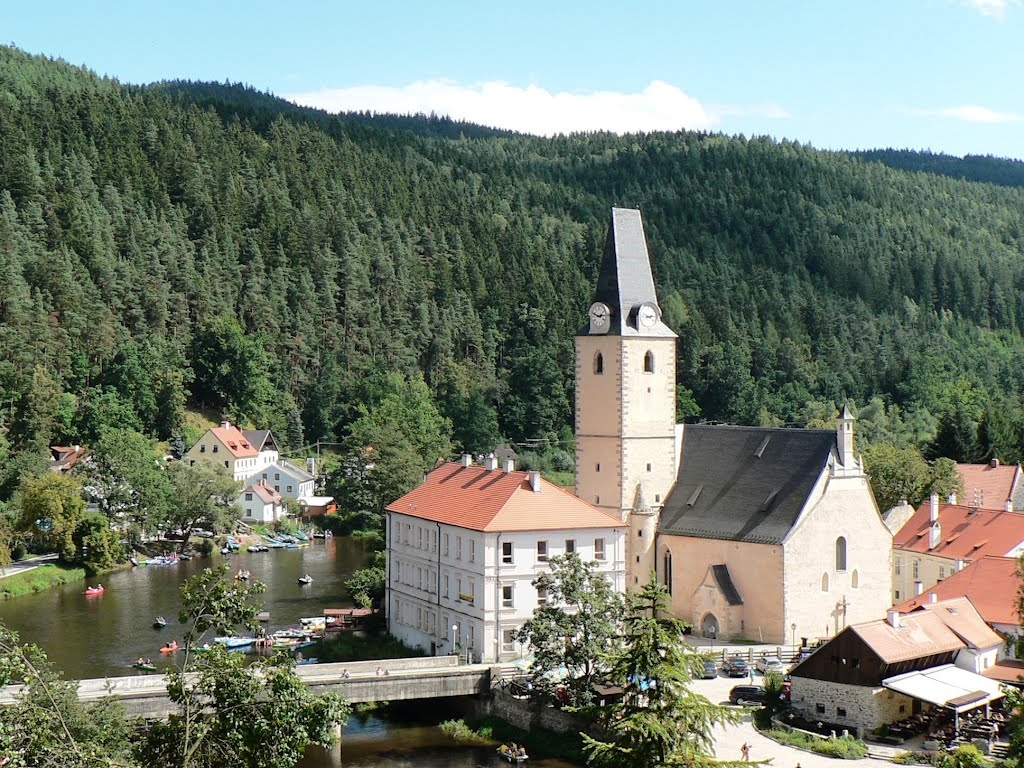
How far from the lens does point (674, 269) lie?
179 meters

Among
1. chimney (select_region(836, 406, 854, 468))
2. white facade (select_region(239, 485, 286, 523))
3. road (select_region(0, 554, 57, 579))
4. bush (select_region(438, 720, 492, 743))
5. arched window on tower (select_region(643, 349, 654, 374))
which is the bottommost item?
bush (select_region(438, 720, 492, 743))

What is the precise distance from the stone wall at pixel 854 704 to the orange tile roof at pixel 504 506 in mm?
10657

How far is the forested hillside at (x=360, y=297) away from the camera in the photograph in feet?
362

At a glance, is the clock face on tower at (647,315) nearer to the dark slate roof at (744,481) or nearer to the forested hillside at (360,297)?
the dark slate roof at (744,481)

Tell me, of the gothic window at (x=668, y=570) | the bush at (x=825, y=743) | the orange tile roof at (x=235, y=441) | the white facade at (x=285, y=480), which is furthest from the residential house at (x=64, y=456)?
the bush at (x=825, y=743)

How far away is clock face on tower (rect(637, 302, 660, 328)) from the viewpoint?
2261 inches

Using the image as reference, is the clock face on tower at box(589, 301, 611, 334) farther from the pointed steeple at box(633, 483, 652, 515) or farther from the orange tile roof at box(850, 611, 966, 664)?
the orange tile roof at box(850, 611, 966, 664)

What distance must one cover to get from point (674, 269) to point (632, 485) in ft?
409

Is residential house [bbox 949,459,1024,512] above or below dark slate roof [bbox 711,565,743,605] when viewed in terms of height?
above

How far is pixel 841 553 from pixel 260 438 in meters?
66.5

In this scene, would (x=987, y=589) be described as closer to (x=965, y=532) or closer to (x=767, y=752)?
(x=965, y=532)

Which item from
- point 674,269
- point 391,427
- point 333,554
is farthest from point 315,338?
point 674,269

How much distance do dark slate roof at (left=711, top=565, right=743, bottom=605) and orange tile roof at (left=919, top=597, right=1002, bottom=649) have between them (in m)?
7.23

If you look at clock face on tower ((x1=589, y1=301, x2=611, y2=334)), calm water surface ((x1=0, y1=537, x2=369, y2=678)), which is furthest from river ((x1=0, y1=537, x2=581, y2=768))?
clock face on tower ((x1=589, y1=301, x2=611, y2=334))
